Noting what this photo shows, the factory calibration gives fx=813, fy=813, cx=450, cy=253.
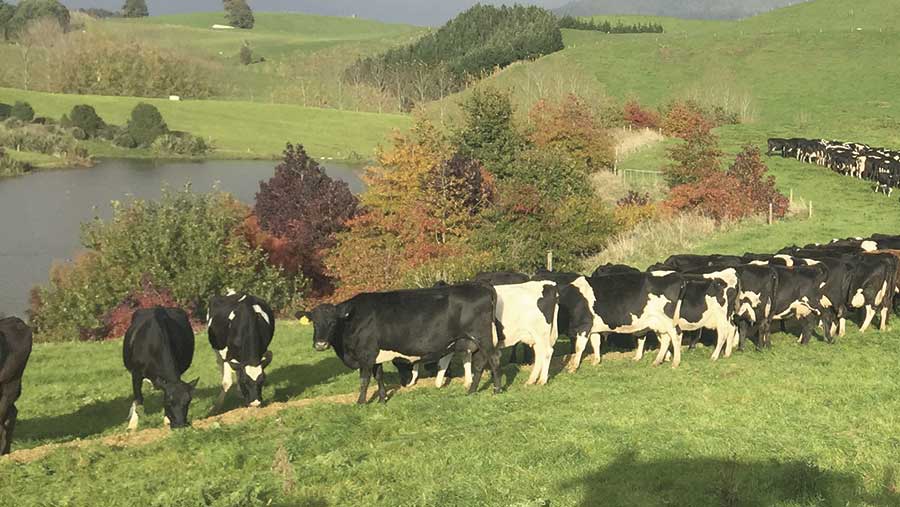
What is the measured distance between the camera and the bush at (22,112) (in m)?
96.9

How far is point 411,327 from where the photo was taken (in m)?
13.2

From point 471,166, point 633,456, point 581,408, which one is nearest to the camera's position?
point 633,456

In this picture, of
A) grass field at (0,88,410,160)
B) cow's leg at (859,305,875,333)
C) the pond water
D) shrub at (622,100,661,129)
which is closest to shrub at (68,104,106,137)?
grass field at (0,88,410,160)

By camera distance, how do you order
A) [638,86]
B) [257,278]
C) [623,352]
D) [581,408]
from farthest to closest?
[638,86] < [257,278] < [623,352] < [581,408]

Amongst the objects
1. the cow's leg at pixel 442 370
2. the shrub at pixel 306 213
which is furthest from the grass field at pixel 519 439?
the shrub at pixel 306 213

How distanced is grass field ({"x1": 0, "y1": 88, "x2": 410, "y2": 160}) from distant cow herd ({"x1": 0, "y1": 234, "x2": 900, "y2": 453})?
8480 centimetres

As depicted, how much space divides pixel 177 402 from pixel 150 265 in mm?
18299

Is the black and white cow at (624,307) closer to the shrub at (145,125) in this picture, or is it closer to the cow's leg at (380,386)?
the cow's leg at (380,386)

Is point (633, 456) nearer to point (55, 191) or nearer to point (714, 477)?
point (714, 477)

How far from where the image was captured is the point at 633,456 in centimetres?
966

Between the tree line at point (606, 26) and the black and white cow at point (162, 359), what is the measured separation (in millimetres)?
169928

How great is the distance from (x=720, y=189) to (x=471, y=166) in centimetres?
1192

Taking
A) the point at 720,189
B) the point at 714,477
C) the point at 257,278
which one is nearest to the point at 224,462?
the point at 714,477

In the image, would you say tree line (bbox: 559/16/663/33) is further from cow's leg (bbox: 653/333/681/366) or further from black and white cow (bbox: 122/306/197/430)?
black and white cow (bbox: 122/306/197/430)
